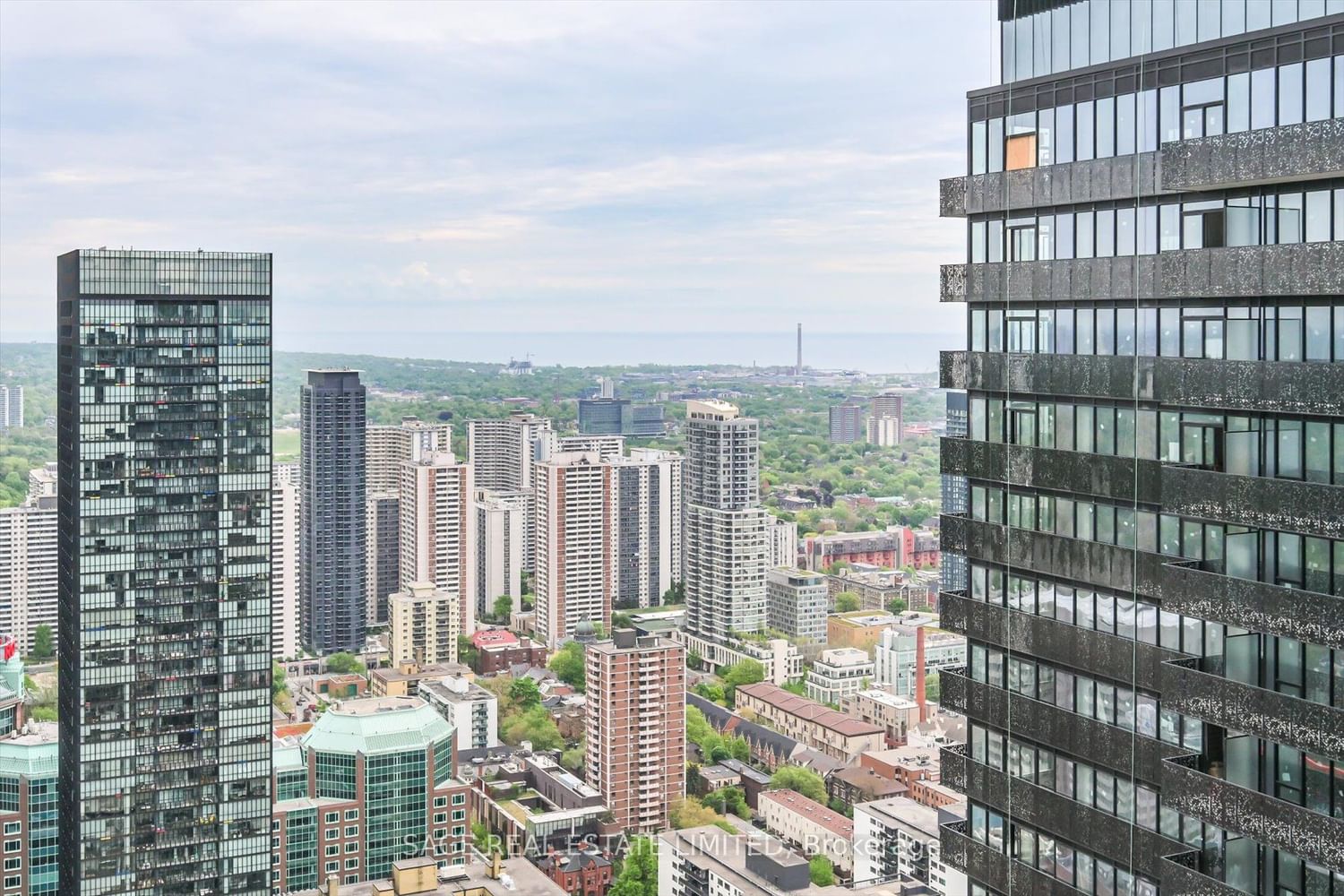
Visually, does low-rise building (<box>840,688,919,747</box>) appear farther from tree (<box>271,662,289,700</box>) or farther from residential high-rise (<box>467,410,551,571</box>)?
residential high-rise (<box>467,410,551,571</box>)

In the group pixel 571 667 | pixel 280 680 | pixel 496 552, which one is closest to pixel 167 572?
pixel 280 680

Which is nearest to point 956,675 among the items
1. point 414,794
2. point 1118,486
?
point 1118,486

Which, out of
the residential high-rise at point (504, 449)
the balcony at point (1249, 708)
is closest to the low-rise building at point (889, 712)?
the residential high-rise at point (504, 449)

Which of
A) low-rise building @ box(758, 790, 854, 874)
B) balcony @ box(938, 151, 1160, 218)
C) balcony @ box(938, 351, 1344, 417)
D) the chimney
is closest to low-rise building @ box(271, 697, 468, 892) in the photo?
low-rise building @ box(758, 790, 854, 874)

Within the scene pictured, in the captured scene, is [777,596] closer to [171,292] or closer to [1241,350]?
[171,292]

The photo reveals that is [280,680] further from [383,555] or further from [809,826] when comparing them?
[809,826]
